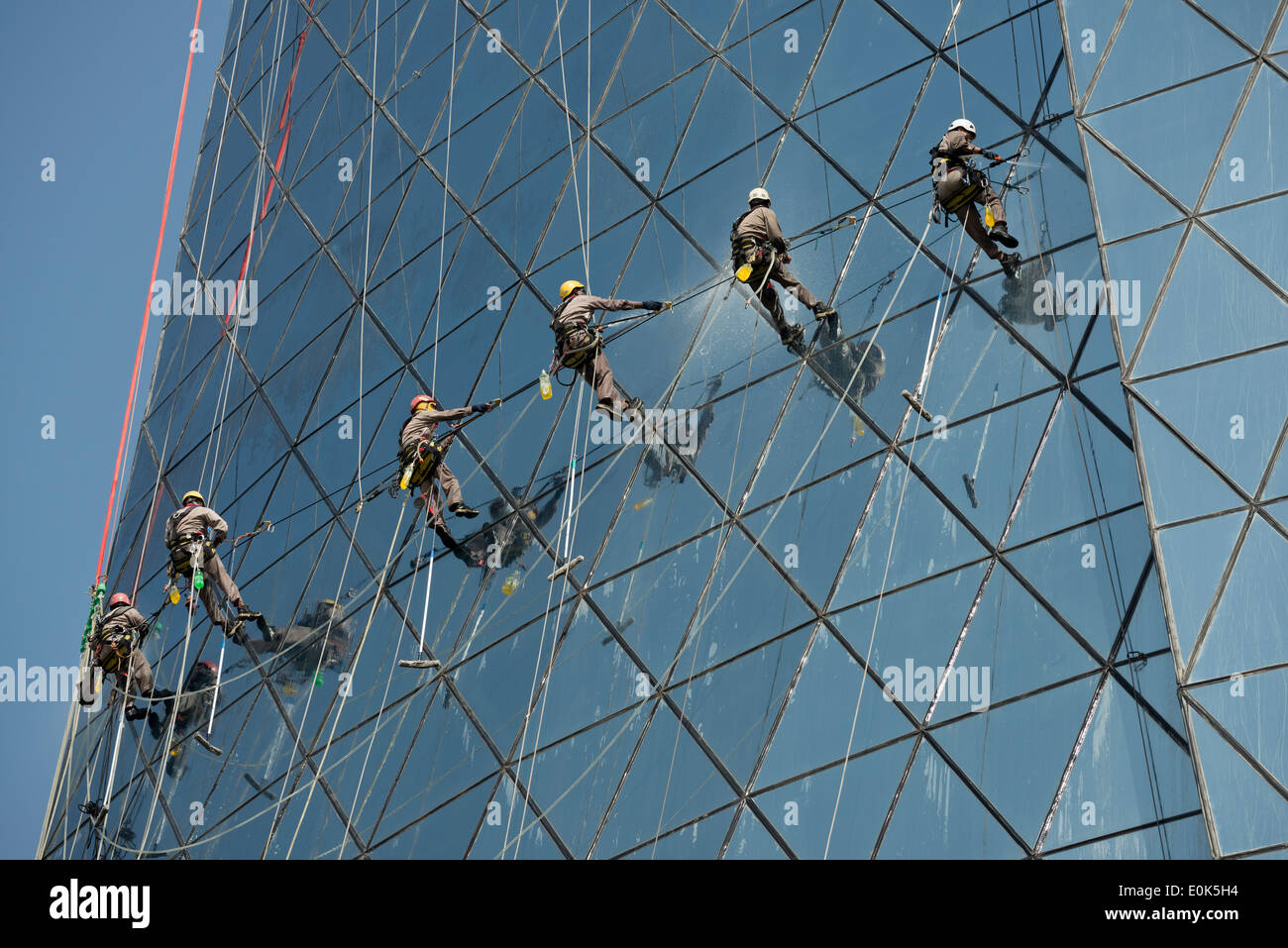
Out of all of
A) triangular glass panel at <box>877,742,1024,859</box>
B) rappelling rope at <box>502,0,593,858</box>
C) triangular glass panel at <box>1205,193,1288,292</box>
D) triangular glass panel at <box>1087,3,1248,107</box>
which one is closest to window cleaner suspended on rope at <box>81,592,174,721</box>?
rappelling rope at <box>502,0,593,858</box>

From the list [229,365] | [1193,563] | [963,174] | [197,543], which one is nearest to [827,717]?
[1193,563]

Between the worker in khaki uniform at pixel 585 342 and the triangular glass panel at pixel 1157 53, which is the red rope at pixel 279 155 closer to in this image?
the worker in khaki uniform at pixel 585 342

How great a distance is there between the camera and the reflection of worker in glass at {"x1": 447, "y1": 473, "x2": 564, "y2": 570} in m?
18.4

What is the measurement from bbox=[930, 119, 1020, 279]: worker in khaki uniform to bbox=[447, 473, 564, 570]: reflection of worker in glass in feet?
18.8

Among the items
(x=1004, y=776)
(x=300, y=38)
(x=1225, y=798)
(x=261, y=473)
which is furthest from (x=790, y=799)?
(x=300, y=38)

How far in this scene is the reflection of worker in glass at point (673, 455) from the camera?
1738cm

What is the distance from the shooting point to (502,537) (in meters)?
18.7

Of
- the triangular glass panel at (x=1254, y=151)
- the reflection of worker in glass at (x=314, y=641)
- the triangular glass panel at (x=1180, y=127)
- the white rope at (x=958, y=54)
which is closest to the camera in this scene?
the triangular glass panel at (x=1254, y=151)

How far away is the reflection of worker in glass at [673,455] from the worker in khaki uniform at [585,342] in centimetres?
74

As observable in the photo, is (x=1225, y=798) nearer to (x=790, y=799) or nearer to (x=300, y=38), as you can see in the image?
(x=790, y=799)

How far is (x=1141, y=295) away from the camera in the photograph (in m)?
13.3

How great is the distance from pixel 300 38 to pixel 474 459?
45.8ft

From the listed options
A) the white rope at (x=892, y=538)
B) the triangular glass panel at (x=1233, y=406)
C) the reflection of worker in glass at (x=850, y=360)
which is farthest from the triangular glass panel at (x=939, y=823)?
the reflection of worker in glass at (x=850, y=360)

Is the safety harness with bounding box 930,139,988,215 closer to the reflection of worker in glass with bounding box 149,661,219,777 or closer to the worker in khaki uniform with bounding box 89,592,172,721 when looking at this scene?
the worker in khaki uniform with bounding box 89,592,172,721
